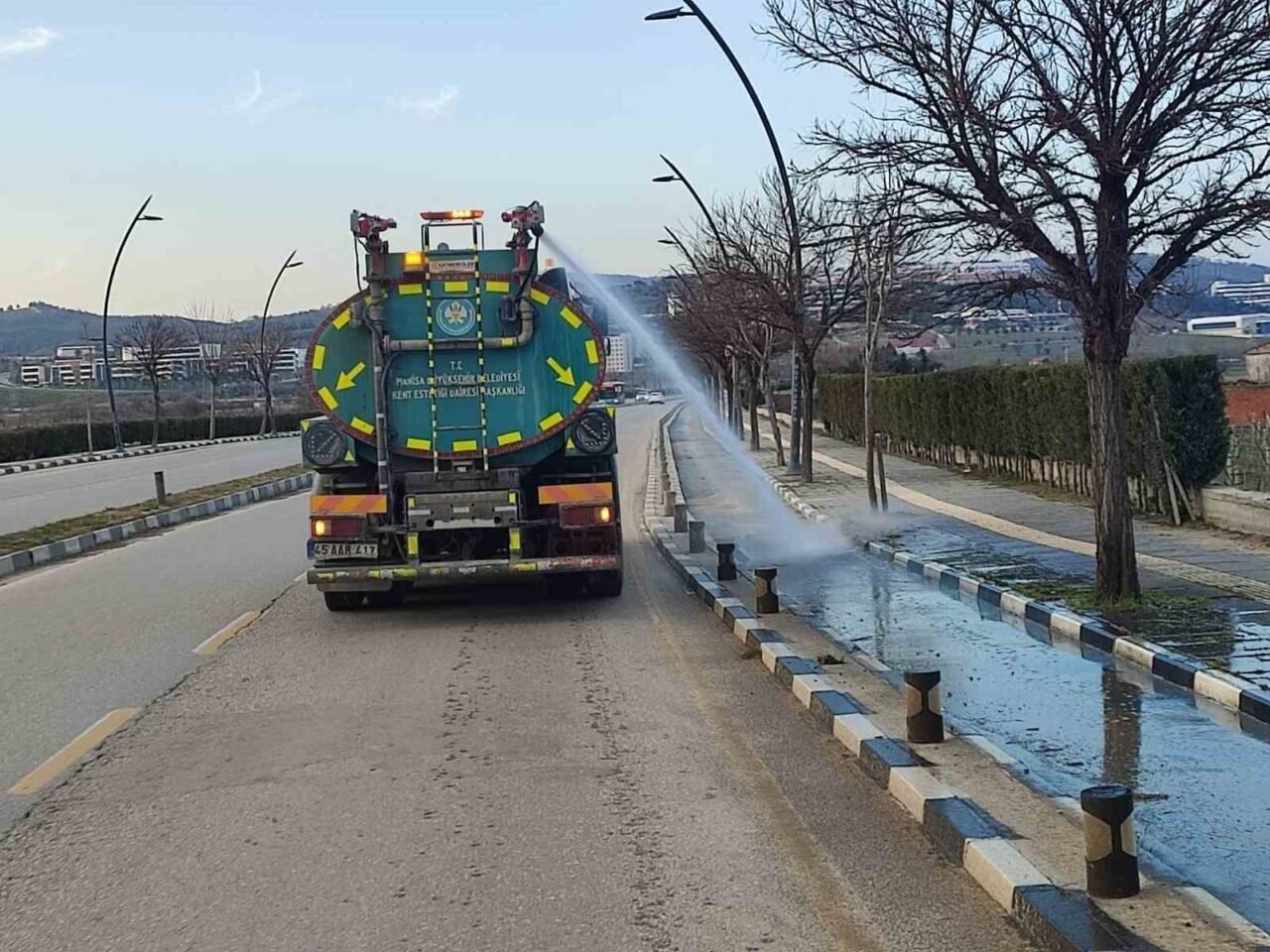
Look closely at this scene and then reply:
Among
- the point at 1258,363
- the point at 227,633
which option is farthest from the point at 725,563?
the point at 1258,363

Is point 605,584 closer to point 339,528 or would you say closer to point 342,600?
point 342,600

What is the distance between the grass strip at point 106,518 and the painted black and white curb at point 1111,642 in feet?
40.5

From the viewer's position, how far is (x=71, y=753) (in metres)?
7.89

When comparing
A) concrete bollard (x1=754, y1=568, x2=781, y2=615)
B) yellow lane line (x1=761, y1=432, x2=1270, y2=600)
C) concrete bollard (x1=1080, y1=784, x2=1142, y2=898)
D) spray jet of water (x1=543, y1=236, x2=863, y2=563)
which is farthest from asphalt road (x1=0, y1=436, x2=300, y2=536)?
concrete bollard (x1=1080, y1=784, x2=1142, y2=898)

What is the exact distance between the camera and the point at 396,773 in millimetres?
7207

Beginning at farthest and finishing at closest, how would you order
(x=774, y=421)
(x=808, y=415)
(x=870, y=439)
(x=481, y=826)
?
(x=774, y=421)
(x=808, y=415)
(x=870, y=439)
(x=481, y=826)

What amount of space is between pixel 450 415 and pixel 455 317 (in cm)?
82

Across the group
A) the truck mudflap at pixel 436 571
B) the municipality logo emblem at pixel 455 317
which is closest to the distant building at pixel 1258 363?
the truck mudflap at pixel 436 571

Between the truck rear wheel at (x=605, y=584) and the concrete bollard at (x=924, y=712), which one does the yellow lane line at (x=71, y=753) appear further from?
the truck rear wheel at (x=605, y=584)

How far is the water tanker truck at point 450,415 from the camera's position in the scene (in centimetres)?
1204

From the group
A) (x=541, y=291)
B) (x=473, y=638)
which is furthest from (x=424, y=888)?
(x=541, y=291)

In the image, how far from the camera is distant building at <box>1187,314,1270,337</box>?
47.5 metres

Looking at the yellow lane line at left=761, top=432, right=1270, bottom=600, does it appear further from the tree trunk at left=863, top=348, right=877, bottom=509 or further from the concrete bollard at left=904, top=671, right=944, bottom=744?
the concrete bollard at left=904, top=671, right=944, bottom=744

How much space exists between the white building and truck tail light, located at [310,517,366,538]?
8.05 feet
